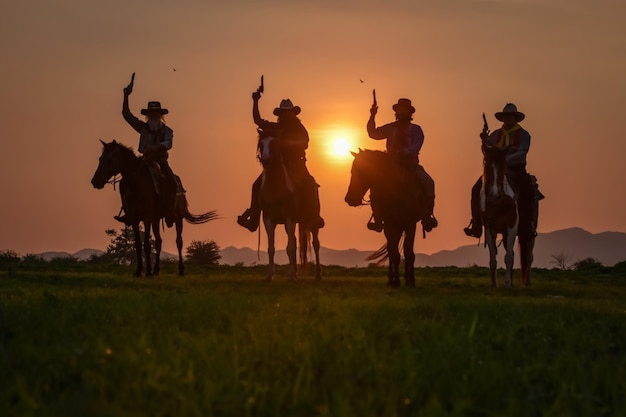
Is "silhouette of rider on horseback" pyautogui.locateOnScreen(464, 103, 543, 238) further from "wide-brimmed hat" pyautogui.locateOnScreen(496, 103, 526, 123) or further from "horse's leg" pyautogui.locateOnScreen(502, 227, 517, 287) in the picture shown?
"horse's leg" pyautogui.locateOnScreen(502, 227, 517, 287)

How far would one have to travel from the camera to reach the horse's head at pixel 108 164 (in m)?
22.8

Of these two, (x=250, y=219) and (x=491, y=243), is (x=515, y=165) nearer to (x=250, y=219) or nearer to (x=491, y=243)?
(x=491, y=243)

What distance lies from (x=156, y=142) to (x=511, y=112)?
834 cm

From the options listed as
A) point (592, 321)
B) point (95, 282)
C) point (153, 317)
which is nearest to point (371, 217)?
point (95, 282)

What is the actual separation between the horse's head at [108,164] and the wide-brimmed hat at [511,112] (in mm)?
8601

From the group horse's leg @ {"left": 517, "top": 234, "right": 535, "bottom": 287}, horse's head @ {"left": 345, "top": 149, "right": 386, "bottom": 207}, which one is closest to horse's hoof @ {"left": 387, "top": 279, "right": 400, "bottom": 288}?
horse's head @ {"left": 345, "top": 149, "right": 386, "bottom": 207}

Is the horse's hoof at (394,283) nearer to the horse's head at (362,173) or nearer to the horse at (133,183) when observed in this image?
the horse's head at (362,173)

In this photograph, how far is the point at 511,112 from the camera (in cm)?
2112

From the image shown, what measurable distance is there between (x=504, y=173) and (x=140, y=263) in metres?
8.78

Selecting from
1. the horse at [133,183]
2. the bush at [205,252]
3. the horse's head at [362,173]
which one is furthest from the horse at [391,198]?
the bush at [205,252]

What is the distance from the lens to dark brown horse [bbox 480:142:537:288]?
19.8 meters

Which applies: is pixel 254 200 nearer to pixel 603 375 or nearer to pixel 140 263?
pixel 140 263

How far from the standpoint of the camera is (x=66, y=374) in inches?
260

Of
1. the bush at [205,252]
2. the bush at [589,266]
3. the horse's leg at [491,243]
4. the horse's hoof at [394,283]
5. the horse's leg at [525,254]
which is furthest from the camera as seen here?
the bush at [205,252]
